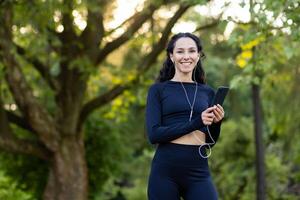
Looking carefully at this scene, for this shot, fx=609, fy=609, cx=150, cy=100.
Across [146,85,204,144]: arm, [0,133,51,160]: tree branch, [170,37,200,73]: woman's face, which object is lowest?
[0,133,51,160]: tree branch

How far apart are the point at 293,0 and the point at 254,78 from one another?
2.48 metres

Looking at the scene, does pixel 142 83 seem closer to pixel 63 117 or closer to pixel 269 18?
pixel 63 117

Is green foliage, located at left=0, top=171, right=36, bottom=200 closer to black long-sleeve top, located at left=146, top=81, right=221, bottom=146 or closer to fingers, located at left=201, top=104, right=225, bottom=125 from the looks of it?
black long-sleeve top, located at left=146, top=81, right=221, bottom=146

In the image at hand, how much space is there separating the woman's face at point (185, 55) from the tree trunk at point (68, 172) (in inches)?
290

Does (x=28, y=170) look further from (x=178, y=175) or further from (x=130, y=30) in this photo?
(x=178, y=175)

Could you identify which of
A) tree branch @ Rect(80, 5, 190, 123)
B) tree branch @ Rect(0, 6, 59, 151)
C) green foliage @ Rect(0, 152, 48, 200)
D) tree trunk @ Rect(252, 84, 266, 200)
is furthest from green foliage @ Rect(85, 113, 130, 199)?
tree trunk @ Rect(252, 84, 266, 200)

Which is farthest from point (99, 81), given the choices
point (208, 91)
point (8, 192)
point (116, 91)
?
point (208, 91)

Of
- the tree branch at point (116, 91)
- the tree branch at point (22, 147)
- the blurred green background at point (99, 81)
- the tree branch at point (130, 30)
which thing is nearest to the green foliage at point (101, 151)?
the blurred green background at point (99, 81)

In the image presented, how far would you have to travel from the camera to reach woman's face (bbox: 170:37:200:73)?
3.28 m

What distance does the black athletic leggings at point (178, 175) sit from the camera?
313 centimetres

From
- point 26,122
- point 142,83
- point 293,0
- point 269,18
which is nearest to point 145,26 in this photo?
point 142,83

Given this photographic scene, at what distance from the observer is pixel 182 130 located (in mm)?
3062

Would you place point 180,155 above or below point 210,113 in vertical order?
below

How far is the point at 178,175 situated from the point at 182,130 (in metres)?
0.25
